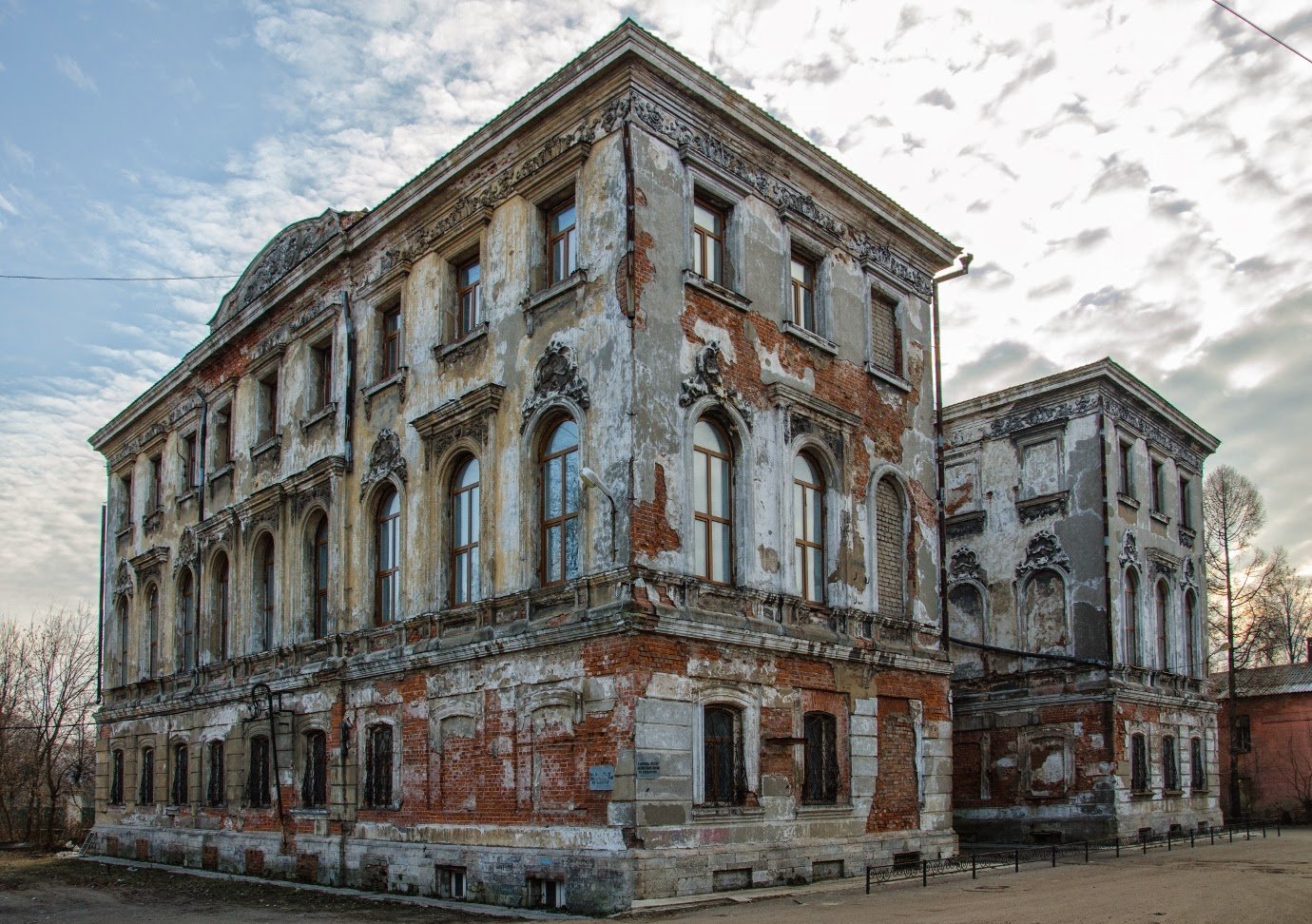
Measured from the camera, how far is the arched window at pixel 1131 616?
29261mm

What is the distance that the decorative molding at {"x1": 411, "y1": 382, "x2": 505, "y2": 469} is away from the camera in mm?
18781

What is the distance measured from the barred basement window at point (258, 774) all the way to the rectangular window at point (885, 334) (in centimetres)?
1372

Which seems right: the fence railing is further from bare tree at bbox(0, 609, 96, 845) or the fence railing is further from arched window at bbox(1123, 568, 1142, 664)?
bare tree at bbox(0, 609, 96, 845)

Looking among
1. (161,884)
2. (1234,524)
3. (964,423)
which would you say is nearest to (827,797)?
(161,884)

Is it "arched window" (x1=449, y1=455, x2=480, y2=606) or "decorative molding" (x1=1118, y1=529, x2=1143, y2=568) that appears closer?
"arched window" (x1=449, y1=455, x2=480, y2=606)

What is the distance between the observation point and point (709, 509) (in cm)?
1769

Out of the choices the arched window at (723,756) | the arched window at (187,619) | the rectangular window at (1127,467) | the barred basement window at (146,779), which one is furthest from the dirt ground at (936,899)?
the rectangular window at (1127,467)

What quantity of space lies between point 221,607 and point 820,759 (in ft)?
48.8

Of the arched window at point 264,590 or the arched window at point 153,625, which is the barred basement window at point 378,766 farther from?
the arched window at point 153,625

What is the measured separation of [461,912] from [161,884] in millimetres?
9346

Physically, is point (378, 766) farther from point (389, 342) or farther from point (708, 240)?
point (708, 240)

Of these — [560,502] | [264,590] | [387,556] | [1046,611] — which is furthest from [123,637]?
[1046,611]

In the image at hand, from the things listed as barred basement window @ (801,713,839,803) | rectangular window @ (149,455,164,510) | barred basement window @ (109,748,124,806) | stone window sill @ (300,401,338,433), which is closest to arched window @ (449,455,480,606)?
stone window sill @ (300,401,338,433)

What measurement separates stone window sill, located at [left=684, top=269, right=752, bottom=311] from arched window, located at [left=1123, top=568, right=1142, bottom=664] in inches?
611
